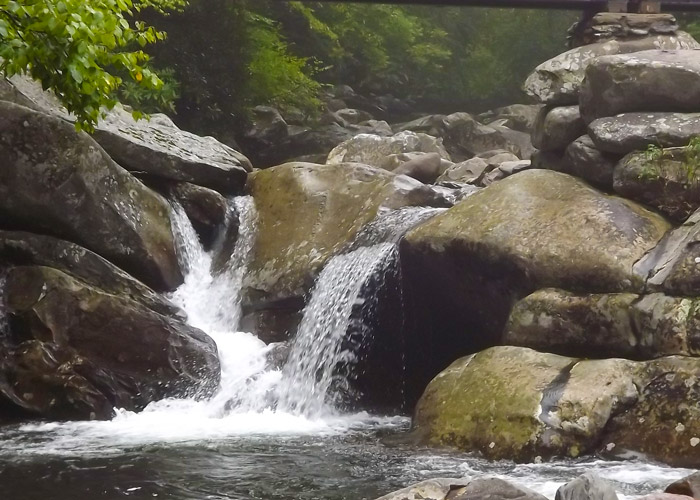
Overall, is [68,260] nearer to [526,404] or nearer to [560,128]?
[526,404]

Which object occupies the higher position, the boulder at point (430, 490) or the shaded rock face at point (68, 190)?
the shaded rock face at point (68, 190)

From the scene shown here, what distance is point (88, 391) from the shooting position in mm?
9391

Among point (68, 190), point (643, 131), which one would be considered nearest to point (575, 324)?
point (643, 131)

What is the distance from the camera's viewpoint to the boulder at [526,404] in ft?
23.4

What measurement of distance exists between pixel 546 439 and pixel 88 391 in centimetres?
490

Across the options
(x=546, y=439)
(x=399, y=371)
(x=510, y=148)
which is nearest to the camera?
(x=546, y=439)

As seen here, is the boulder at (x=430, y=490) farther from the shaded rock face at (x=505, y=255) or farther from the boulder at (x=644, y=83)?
the boulder at (x=644, y=83)

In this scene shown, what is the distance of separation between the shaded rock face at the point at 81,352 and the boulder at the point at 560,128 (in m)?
4.84

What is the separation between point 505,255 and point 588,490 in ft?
14.5

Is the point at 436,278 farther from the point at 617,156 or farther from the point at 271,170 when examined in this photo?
the point at 271,170

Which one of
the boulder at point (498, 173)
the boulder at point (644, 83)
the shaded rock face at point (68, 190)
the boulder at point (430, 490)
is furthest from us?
the boulder at point (498, 173)

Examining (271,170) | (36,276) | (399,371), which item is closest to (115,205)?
(36,276)

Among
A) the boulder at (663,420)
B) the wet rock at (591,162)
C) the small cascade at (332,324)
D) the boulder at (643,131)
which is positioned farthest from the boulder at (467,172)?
the boulder at (663,420)

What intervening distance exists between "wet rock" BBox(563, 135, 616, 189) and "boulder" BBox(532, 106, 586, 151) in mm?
344
